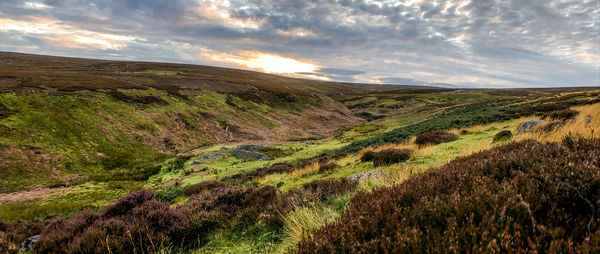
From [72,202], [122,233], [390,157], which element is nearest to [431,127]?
[390,157]

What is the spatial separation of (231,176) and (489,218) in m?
16.0

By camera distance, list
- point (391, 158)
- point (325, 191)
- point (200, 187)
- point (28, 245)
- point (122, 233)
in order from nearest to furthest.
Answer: point (122, 233) < point (28, 245) < point (325, 191) < point (391, 158) < point (200, 187)

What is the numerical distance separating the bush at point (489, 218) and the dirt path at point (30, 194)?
19788 mm

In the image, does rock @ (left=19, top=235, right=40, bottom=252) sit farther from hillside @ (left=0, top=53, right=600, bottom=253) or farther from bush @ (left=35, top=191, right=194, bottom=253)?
bush @ (left=35, top=191, right=194, bottom=253)

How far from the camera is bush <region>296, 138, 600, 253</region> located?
234cm

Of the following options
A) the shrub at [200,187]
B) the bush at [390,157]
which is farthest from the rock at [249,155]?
the bush at [390,157]

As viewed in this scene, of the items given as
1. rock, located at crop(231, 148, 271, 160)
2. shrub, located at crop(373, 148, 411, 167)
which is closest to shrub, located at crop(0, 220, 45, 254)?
shrub, located at crop(373, 148, 411, 167)

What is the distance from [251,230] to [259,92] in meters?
67.4

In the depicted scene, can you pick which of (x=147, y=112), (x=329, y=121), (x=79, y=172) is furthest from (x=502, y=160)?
(x=329, y=121)

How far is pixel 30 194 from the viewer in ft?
50.7

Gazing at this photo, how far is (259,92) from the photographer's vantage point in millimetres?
70875

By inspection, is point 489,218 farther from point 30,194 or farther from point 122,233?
point 30,194

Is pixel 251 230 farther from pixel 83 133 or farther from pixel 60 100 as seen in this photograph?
pixel 60 100

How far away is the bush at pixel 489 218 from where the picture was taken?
7.69 feet
